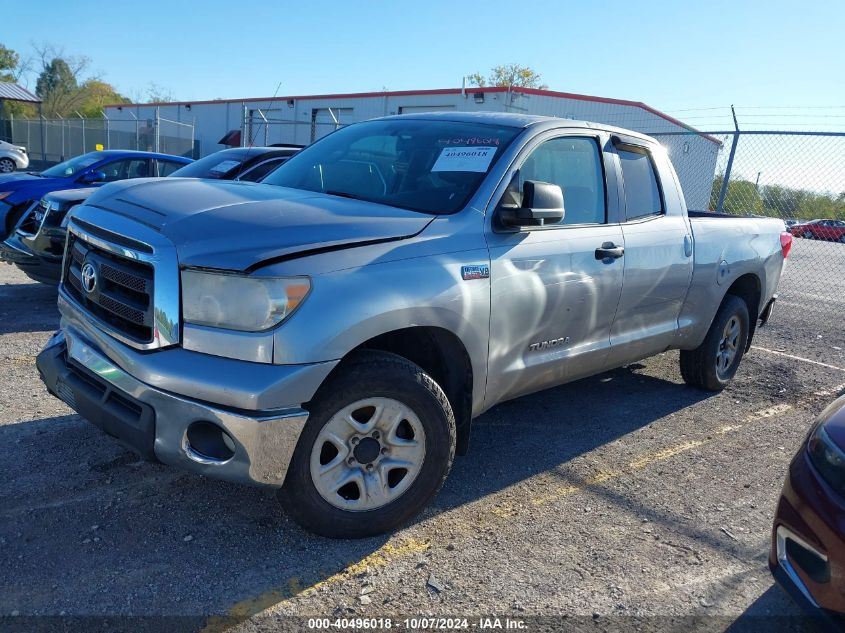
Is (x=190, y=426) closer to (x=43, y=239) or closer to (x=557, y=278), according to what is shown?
(x=557, y=278)

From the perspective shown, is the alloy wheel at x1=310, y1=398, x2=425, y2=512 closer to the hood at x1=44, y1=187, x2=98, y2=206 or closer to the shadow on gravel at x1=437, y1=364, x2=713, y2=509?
the shadow on gravel at x1=437, y1=364, x2=713, y2=509

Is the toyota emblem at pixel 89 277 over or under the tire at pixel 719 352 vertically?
over

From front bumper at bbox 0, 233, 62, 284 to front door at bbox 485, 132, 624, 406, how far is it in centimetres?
453

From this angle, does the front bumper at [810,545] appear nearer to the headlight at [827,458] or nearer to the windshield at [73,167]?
the headlight at [827,458]

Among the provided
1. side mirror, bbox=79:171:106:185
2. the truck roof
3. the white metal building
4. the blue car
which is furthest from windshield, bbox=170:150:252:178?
the white metal building

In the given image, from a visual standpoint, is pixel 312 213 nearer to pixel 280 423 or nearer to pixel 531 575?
pixel 280 423

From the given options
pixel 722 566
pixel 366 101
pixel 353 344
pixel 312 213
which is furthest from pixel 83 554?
pixel 366 101

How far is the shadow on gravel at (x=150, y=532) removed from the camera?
8.65 feet

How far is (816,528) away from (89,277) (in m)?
3.08

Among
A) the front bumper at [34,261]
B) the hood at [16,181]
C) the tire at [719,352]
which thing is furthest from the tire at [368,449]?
the hood at [16,181]

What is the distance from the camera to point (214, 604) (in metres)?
2.61

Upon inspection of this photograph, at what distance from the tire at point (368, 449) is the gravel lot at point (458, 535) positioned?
0.17 meters

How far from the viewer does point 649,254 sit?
14.3 feet

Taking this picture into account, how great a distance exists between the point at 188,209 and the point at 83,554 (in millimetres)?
1496
